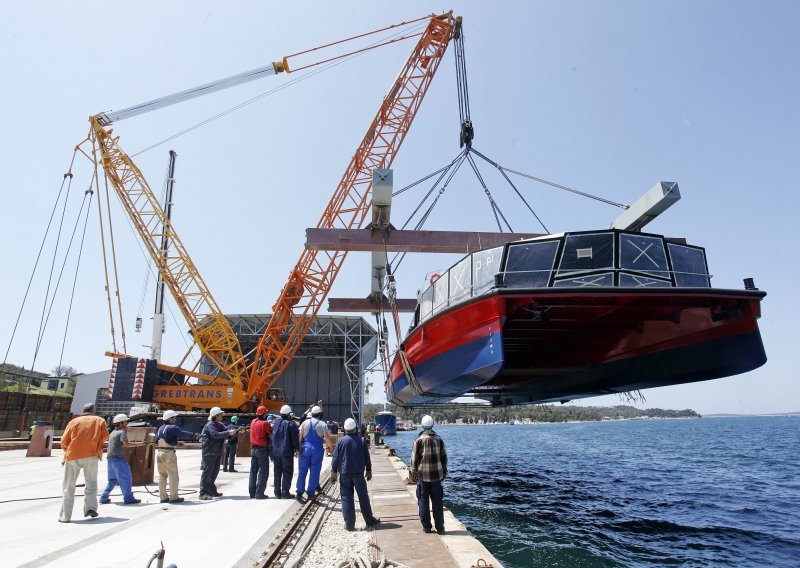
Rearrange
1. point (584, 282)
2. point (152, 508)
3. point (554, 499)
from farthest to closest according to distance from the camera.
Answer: point (554, 499) → point (584, 282) → point (152, 508)

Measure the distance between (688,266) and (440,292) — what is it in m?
6.06

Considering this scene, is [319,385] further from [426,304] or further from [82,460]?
[82,460]

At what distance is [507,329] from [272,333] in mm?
23332

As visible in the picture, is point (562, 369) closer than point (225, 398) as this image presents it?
Yes

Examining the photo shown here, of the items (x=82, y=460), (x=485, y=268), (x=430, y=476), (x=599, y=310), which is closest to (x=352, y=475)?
(x=430, y=476)

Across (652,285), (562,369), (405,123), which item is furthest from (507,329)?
(405,123)

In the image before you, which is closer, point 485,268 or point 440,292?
point 485,268

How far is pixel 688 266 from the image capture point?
11.1m

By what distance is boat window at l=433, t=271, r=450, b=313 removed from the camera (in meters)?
12.7

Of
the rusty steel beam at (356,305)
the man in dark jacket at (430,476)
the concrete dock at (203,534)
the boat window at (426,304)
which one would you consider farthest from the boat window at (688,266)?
the rusty steel beam at (356,305)

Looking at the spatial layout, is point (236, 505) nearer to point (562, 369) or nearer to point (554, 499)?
point (554, 499)

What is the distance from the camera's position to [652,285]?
34.3 ft

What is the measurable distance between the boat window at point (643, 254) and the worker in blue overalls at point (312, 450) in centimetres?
716

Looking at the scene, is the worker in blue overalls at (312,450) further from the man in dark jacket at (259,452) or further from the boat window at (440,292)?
the boat window at (440,292)
